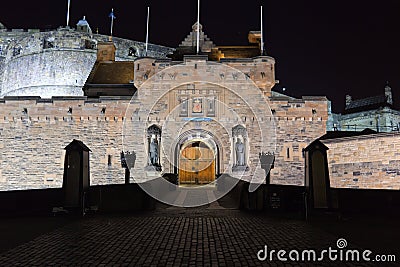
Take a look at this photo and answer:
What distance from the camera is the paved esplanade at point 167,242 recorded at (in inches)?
181

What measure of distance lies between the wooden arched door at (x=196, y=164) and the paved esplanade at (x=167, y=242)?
1689 centimetres

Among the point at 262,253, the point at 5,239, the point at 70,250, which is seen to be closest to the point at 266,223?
the point at 262,253

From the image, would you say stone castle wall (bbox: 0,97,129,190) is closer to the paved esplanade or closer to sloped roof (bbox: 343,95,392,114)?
the paved esplanade

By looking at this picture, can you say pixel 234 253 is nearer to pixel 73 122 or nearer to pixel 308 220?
pixel 308 220

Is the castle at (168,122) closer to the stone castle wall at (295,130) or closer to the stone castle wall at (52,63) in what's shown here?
the stone castle wall at (295,130)

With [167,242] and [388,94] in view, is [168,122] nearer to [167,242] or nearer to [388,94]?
[167,242]

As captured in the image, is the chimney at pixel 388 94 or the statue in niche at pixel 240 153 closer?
the statue in niche at pixel 240 153

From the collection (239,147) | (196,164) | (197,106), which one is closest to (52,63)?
(196,164)

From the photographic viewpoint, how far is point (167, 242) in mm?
5711

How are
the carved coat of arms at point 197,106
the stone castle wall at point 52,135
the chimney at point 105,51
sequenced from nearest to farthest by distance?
the stone castle wall at point 52,135
the carved coat of arms at point 197,106
the chimney at point 105,51

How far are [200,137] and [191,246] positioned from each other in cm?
1451

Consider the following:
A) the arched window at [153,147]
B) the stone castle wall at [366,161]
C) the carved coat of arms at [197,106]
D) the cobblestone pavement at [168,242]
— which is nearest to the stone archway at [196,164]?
the carved coat of arms at [197,106]

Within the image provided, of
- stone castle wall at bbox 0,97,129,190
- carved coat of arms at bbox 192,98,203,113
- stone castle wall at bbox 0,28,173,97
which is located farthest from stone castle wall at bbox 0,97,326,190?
stone castle wall at bbox 0,28,173,97

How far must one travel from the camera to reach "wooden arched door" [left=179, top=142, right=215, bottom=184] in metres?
25.5
